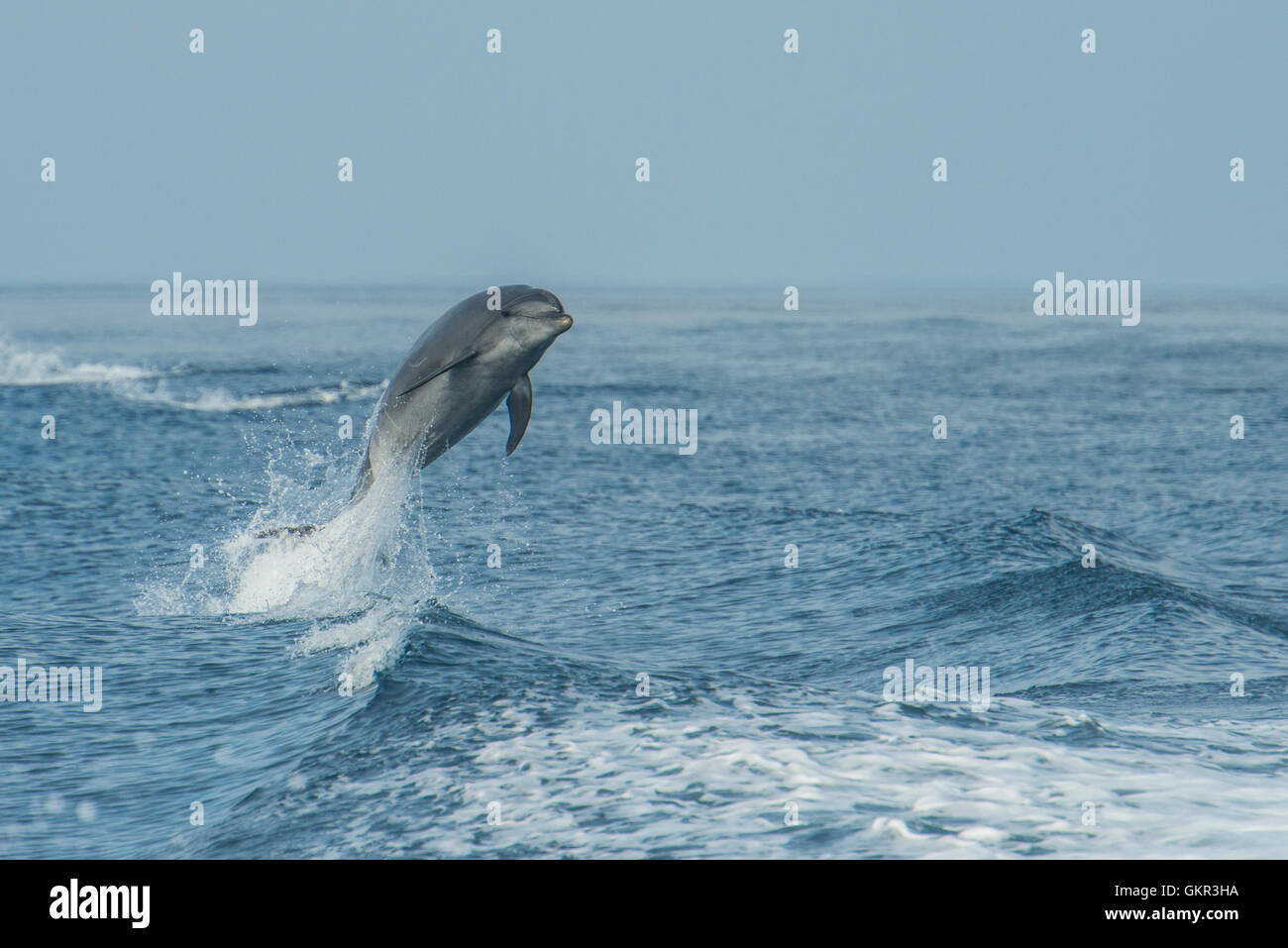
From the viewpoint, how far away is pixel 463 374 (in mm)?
12141

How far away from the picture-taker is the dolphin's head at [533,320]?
11.7 metres

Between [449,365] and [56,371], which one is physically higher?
[56,371]

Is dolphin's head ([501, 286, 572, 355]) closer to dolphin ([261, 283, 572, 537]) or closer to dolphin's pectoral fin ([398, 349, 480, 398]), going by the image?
dolphin ([261, 283, 572, 537])

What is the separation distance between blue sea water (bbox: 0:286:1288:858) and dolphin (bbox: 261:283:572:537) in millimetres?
1195

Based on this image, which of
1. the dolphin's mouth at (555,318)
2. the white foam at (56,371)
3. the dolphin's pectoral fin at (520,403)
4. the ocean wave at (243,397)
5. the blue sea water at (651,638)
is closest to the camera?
the blue sea water at (651,638)

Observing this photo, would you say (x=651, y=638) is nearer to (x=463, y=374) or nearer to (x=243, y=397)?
(x=463, y=374)

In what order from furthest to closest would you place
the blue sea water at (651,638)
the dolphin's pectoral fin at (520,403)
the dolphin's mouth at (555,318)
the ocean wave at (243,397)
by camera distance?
the ocean wave at (243,397) → the dolphin's pectoral fin at (520,403) → the dolphin's mouth at (555,318) → the blue sea water at (651,638)

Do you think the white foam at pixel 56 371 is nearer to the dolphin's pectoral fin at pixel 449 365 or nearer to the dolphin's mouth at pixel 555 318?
the dolphin's pectoral fin at pixel 449 365

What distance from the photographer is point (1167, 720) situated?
10562mm

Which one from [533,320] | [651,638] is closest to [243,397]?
[651,638]

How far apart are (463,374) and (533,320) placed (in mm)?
888

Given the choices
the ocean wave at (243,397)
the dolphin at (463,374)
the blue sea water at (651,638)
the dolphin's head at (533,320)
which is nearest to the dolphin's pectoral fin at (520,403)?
the dolphin at (463,374)
